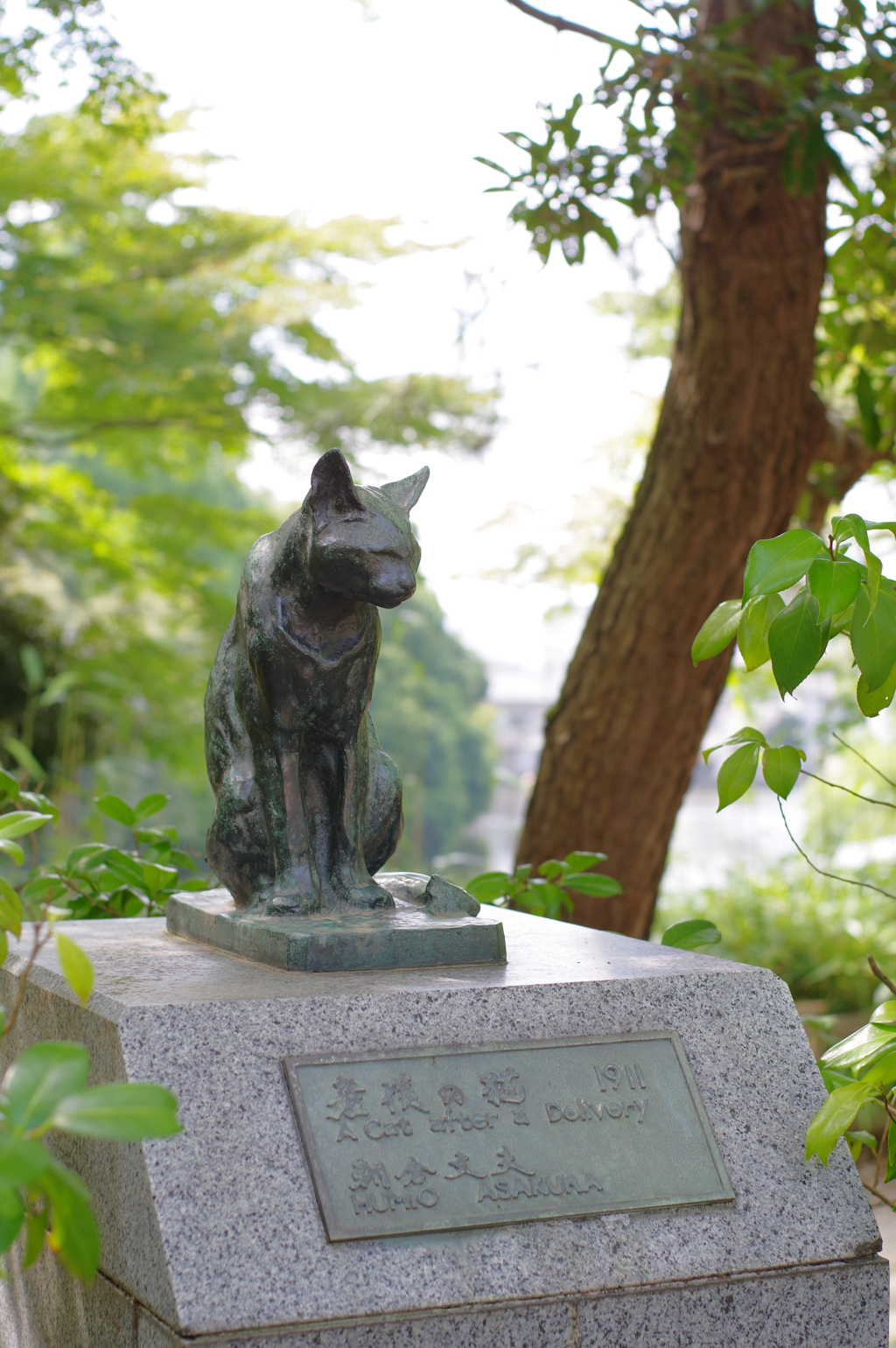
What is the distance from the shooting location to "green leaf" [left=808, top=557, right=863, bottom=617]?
1.60m

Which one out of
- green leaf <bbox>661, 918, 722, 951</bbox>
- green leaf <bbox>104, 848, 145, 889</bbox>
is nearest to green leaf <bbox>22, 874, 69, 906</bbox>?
green leaf <bbox>104, 848, 145, 889</bbox>

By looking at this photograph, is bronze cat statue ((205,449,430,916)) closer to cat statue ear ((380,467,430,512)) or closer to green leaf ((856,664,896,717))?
cat statue ear ((380,467,430,512))

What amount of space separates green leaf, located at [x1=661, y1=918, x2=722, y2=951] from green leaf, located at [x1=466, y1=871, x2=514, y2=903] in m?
0.48

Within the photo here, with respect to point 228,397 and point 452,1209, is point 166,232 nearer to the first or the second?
point 228,397

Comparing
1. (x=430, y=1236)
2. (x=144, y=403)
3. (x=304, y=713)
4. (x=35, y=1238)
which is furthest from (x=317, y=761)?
(x=144, y=403)

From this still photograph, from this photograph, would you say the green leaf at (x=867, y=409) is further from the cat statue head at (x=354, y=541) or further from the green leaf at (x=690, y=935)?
the cat statue head at (x=354, y=541)

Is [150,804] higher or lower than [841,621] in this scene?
lower

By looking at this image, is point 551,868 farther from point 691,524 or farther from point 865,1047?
point 691,524

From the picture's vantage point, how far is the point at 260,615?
2.22m

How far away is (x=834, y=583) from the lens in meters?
1.61

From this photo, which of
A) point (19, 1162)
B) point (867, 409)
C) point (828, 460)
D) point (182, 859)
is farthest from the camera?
point (828, 460)

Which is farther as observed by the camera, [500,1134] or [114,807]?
[114,807]

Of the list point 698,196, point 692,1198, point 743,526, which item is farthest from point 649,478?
point 692,1198

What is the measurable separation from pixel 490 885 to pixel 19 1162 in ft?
5.87
